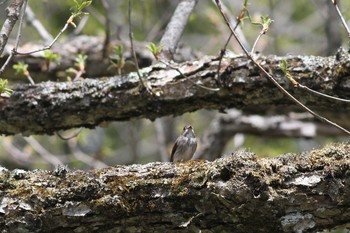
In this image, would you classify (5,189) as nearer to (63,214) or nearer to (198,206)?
(63,214)

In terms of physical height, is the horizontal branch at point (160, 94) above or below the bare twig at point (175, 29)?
below

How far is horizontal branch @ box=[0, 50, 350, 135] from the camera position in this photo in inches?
185

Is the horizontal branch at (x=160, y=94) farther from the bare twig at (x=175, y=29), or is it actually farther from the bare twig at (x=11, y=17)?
the bare twig at (x=11, y=17)

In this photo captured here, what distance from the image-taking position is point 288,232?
334 centimetres

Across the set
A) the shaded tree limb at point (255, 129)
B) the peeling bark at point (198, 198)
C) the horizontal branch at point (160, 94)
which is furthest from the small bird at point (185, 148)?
the peeling bark at point (198, 198)

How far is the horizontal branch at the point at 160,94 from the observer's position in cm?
471

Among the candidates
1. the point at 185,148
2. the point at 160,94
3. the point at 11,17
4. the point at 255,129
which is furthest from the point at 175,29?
the point at 255,129

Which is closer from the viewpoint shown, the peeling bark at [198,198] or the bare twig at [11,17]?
the peeling bark at [198,198]

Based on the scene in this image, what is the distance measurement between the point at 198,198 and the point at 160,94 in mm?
1615

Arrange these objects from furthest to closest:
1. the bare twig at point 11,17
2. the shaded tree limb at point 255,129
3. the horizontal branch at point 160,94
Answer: the shaded tree limb at point 255,129, the horizontal branch at point 160,94, the bare twig at point 11,17

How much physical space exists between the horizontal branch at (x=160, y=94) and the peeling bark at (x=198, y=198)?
1312 millimetres

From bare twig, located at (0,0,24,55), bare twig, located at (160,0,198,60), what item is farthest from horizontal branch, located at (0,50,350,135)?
bare twig, located at (0,0,24,55)

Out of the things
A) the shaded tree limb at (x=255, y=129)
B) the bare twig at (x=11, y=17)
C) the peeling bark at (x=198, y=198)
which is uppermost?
the shaded tree limb at (x=255, y=129)

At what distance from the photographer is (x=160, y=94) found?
16.0 feet
